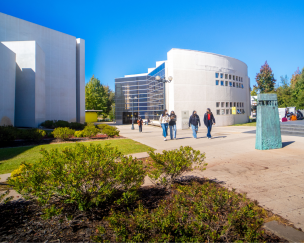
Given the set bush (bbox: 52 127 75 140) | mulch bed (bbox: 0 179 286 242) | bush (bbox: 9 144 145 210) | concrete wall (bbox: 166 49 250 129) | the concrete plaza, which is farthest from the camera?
concrete wall (bbox: 166 49 250 129)

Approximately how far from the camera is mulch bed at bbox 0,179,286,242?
2.47m

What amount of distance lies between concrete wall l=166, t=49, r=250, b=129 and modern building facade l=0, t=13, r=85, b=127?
49.5 ft

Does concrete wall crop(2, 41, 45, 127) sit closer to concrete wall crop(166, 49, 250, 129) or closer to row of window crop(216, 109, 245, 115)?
concrete wall crop(166, 49, 250, 129)

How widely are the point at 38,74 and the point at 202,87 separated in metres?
19.7

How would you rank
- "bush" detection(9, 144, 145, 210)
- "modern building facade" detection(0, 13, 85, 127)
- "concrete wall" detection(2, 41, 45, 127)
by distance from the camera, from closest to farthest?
1. "bush" detection(9, 144, 145, 210)
2. "modern building facade" detection(0, 13, 85, 127)
3. "concrete wall" detection(2, 41, 45, 127)

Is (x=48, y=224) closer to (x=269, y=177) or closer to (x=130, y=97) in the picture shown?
(x=269, y=177)

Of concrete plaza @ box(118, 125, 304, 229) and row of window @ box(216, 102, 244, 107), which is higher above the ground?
row of window @ box(216, 102, 244, 107)

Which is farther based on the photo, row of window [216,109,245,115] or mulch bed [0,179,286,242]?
row of window [216,109,245,115]

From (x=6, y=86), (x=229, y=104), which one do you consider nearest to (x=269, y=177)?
(x=6, y=86)

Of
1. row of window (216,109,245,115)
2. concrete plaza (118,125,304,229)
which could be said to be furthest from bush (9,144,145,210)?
A: row of window (216,109,245,115)

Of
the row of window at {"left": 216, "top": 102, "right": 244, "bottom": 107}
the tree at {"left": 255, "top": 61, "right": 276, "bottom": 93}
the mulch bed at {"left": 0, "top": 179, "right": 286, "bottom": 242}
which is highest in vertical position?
the tree at {"left": 255, "top": 61, "right": 276, "bottom": 93}

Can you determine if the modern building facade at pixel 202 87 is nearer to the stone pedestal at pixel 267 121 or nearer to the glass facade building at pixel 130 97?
the glass facade building at pixel 130 97

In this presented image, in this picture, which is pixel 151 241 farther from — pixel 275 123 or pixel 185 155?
pixel 275 123

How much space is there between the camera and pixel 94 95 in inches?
1992
